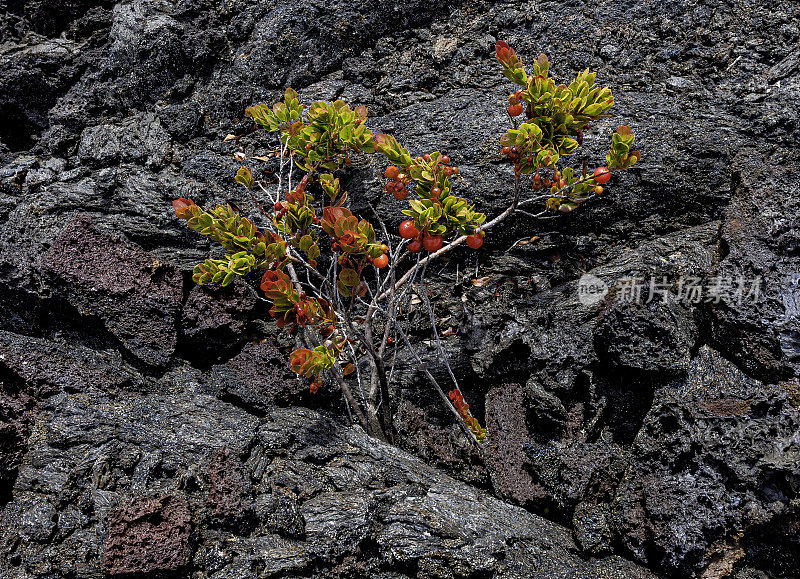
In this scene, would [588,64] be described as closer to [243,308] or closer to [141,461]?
[243,308]

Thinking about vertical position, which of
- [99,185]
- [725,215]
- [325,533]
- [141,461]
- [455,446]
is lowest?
[455,446]

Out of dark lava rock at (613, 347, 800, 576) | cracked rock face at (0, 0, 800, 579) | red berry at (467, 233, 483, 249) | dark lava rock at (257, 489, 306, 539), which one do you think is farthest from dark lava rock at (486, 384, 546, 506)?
dark lava rock at (257, 489, 306, 539)

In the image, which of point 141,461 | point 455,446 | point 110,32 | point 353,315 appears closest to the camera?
point 141,461

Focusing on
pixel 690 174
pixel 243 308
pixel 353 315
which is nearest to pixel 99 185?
pixel 243 308

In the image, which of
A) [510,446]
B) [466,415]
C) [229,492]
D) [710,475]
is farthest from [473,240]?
[229,492]

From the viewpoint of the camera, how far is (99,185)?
2873mm

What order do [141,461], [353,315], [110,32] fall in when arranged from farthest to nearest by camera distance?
[110,32], [353,315], [141,461]

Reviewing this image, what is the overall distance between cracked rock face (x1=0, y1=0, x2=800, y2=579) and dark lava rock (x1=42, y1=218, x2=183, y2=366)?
1 cm

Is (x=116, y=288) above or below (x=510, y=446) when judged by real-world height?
above

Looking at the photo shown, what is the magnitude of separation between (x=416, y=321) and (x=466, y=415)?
24.7 inches

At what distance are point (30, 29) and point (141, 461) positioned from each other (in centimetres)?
309

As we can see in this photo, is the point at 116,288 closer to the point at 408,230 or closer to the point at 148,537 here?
the point at 148,537

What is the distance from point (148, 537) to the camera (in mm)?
1810

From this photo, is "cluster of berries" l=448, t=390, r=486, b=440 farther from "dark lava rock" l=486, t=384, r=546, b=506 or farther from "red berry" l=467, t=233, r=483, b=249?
"red berry" l=467, t=233, r=483, b=249
